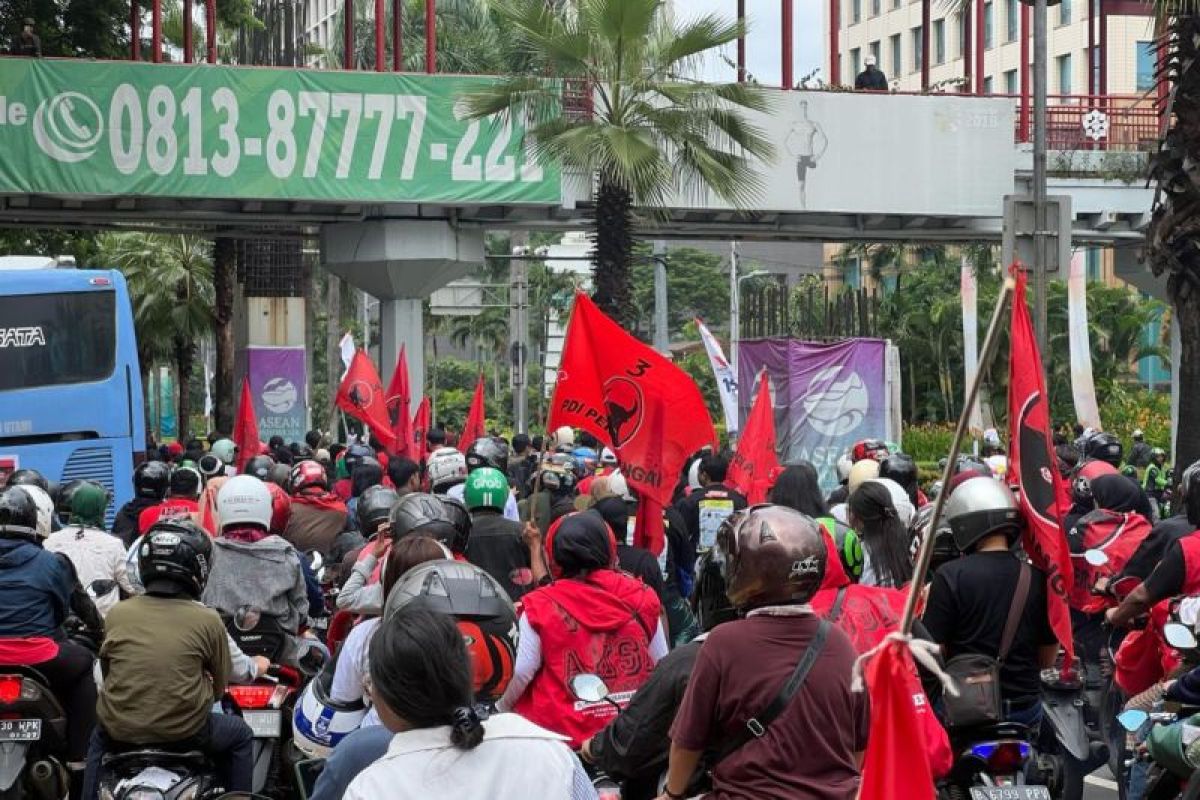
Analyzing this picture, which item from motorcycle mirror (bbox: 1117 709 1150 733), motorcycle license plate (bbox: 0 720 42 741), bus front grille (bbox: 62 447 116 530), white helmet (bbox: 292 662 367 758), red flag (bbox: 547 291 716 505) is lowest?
bus front grille (bbox: 62 447 116 530)

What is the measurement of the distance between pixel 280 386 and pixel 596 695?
29680 millimetres

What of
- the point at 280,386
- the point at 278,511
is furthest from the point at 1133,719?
the point at 280,386

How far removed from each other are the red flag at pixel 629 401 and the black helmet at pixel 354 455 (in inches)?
255

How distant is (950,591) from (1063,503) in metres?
0.64

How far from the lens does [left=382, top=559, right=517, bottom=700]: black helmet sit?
20.8 ft

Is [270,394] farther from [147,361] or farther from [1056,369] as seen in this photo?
[147,361]

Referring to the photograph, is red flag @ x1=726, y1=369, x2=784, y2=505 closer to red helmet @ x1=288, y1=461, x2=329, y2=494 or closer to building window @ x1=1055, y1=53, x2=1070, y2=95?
red helmet @ x1=288, y1=461, x2=329, y2=494

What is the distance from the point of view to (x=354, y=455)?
1892 cm

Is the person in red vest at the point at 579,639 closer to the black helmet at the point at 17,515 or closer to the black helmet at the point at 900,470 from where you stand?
the black helmet at the point at 17,515

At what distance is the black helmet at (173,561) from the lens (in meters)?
7.28

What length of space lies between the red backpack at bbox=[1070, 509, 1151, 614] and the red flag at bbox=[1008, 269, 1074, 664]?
230cm

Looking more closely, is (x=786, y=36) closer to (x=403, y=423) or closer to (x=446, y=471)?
(x=403, y=423)

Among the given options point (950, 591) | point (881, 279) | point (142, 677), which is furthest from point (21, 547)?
point (881, 279)

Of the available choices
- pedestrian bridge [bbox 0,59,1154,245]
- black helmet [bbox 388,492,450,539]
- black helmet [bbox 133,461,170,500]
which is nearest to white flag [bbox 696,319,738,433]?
pedestrian bridge [bbox 0,59,1154,245]
